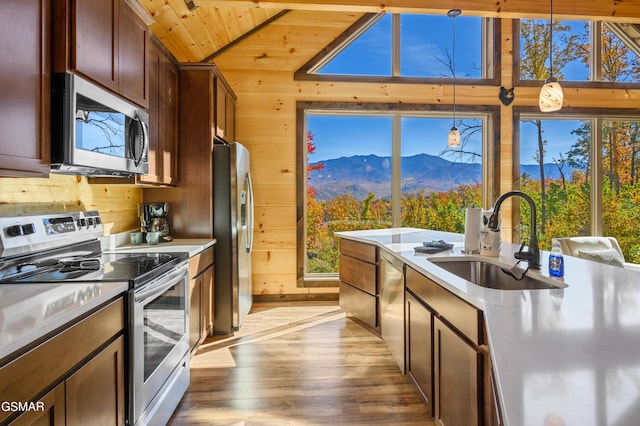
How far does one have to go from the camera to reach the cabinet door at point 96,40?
1535 mm

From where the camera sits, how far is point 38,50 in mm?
1393

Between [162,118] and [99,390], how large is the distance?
205cm

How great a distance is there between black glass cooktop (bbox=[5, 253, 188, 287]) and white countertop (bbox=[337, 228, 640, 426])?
142cm

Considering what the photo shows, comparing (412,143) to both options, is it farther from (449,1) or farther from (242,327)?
(242,327)

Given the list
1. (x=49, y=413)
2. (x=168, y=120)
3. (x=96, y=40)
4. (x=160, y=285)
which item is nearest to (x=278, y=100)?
(x=168, y=120)

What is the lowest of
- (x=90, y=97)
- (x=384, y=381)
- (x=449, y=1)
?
(x=384, y=381)

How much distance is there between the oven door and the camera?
1550mm

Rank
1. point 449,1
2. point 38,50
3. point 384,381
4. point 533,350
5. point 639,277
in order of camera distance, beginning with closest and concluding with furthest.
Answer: point 533,350
point 38,50
point 639,277
point 384,381
point 449,1

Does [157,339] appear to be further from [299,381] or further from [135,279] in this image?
[299,381]

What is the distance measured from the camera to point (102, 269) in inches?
68.4

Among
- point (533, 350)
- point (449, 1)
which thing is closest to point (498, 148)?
point (449, 1)

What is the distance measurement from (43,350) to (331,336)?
2.41m

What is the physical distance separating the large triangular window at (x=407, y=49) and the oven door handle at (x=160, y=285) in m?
3.07

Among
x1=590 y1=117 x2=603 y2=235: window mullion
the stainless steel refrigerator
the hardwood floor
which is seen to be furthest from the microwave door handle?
x1=590 y1=117 x2=603 y2=235: window mullion
